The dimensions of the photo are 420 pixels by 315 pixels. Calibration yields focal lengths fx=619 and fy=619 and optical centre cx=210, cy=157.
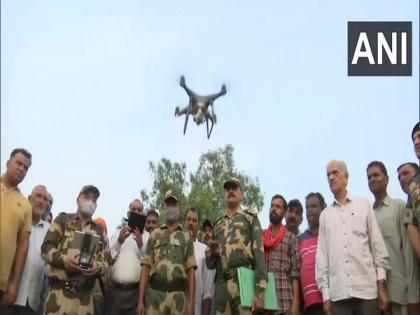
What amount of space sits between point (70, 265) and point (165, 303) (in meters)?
1.05

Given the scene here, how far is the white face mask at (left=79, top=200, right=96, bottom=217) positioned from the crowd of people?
0.01 metres

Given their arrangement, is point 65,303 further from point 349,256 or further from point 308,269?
point 349,256

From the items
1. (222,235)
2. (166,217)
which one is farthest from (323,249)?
(166,217)

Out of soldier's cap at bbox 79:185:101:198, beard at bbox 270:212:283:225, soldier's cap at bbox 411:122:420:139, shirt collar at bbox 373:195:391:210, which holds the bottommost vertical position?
beard at bbox 270:212:283:225

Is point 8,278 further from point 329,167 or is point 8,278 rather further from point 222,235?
point 329,167

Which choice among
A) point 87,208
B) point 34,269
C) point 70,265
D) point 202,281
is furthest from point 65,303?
point 202,281

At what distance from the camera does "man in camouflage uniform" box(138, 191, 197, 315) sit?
643cm

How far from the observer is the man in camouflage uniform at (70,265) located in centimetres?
620

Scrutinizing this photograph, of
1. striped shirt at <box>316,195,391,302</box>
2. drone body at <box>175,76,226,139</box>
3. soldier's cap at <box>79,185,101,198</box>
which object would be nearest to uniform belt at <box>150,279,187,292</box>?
soldier's cap at <box>79,185,101,198</box>

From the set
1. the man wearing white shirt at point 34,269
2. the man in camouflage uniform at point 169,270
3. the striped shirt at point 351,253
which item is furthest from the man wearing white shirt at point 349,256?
the man wearing white shirt at point 34,269

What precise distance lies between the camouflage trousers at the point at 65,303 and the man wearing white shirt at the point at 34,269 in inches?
10.8

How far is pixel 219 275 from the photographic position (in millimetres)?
6285

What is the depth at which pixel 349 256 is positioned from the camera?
5441 millimetres

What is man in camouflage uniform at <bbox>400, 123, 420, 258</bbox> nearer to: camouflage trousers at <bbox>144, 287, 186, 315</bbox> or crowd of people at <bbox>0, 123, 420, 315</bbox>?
crowd of people at <bbox>0, 123, 420, 315</bbox>
